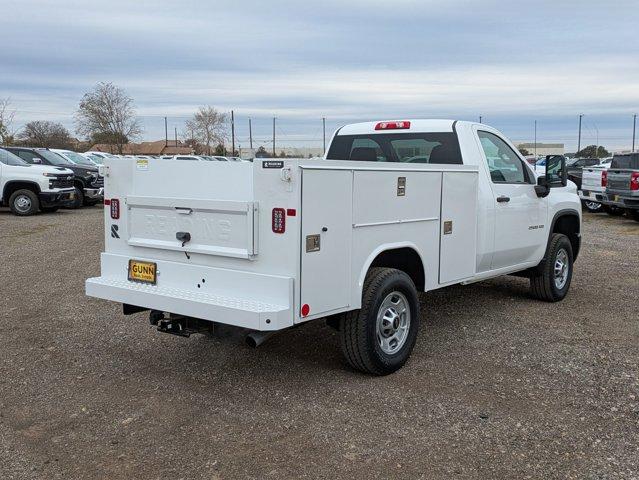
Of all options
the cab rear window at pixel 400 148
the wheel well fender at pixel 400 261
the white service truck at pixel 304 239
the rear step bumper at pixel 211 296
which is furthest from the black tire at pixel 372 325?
the cab rear window at pixel 400 148

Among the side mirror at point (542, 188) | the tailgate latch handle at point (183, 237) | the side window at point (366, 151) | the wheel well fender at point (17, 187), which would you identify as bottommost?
the wheel well fender at point (17, 187)

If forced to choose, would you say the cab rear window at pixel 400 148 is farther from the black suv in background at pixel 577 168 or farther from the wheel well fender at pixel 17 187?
the black suv in background at pixel 577 168

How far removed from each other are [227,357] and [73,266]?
5.21 metres

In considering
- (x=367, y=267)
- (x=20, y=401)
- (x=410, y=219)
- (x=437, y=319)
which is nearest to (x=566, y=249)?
(x=437, y=319)

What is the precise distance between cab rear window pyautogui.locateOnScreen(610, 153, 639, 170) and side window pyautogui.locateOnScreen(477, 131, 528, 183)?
11464 mm

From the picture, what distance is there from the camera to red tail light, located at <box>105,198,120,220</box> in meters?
5.24

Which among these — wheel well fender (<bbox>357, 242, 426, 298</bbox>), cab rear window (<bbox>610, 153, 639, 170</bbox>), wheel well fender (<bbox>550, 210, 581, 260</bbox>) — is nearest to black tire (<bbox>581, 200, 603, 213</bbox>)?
cab rear window (<bbox>610, 153, 639, 170</bbox>)

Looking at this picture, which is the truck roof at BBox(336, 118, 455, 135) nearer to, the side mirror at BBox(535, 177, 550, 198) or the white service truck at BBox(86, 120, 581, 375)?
the white service truck at BBox(86, 120, 581, 375)

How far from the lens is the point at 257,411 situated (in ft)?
14.8

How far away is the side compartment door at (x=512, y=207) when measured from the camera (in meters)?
6.56

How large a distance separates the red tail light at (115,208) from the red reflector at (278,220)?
159cm

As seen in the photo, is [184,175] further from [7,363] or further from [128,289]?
[7,363]

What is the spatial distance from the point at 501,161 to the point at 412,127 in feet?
3.41

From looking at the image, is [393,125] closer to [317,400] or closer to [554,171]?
[554,171]
